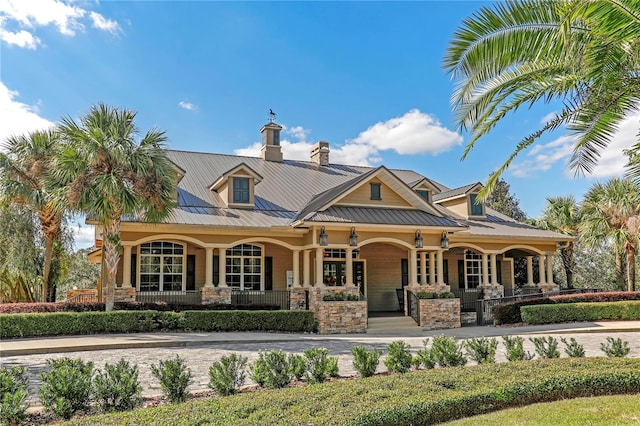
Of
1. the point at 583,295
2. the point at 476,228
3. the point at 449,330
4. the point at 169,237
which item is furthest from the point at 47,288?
the point at 583,295

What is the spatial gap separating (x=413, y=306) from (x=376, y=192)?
476cm

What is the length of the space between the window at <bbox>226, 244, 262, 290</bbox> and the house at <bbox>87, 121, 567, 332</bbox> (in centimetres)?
4

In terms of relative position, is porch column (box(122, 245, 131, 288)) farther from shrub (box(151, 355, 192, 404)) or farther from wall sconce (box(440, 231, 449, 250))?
wall sconce (box(440, 231, 449, 250))

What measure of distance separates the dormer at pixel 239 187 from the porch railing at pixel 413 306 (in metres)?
7.40

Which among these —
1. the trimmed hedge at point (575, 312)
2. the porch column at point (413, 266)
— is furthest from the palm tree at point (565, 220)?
the porch column at point (413, 266)

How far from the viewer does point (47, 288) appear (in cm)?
2156

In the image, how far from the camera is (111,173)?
1561 centimetres

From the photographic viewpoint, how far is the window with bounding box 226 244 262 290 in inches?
799

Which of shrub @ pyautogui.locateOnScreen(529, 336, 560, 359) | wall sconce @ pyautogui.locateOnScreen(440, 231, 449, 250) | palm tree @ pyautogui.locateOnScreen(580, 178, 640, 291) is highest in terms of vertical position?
palm tree @ pyautogui.locateOnScreen(580, 178, 640, 291)

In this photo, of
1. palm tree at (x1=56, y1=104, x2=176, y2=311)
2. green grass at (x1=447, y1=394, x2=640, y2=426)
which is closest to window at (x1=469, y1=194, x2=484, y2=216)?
palm tree at (x1=56, y1=104, x2=176, y2=311)

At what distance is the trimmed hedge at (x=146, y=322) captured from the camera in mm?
14500

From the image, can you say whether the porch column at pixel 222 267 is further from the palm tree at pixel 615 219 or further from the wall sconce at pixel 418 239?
the palm tree at pixel 615 219

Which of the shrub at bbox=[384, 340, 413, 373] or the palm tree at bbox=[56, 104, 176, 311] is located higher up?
the palm tree at bbox=[56, 104, 176, 311]

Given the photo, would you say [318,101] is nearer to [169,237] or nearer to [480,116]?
[169,237]
